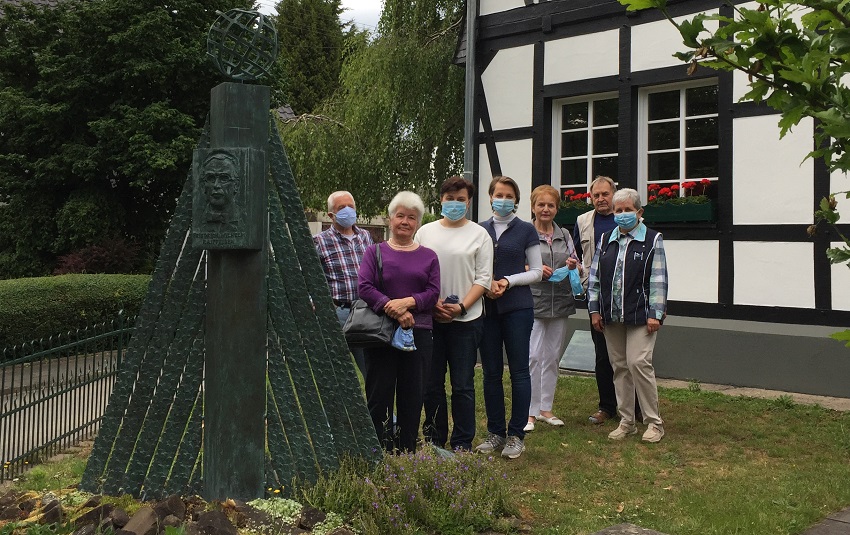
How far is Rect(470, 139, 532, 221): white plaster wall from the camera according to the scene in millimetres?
10945

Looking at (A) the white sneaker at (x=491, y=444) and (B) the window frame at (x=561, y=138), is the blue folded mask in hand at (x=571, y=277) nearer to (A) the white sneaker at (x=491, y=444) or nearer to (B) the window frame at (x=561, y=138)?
(A) the white sneaker at (x=491, y=444)

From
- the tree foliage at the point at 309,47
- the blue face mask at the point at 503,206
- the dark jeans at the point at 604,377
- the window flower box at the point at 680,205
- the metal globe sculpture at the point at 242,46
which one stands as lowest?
the dark jeans at the point at 604,377

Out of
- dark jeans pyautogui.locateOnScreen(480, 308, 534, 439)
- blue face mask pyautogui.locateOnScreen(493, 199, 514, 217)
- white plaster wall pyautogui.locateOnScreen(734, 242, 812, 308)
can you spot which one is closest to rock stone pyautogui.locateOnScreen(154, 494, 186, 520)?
dark jeans pyautogui.locateOnScreen(480, 308, 534, 439)

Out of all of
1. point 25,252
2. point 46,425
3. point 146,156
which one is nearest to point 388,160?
point 146,156

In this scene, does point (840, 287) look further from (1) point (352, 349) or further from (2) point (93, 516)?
(2) point (93, 516)

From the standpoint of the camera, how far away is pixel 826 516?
4.58m

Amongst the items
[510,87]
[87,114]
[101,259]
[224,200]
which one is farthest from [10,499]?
[87,114]

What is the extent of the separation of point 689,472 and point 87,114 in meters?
14.8

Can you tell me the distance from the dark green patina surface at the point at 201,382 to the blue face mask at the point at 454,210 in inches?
47.4

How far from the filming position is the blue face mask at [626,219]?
249 inches

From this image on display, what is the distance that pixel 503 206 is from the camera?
5973 mm

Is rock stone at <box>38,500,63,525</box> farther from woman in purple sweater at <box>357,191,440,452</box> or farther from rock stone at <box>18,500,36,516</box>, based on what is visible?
woman in purple sweater at <box>357,191,440,452</box>

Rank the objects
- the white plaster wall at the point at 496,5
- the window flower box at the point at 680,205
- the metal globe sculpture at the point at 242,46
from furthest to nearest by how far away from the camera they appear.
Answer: the white plaster wall at the point at 496,5, the window flower box at the point at 680,205, the metal globe sculpture at the point at 242,46

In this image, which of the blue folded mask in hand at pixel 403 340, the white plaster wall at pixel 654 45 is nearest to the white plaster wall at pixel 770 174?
the white plaster wall at pixel 654 45
